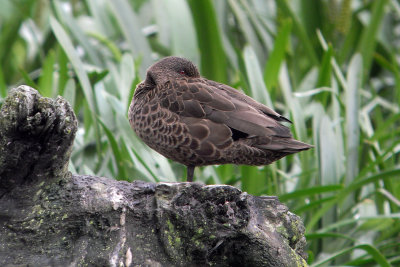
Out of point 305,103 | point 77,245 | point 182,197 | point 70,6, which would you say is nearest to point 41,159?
point 77,245

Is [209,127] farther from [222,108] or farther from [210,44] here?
[210,44]

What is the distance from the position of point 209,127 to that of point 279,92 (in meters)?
2.94

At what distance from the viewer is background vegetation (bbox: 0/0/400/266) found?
10.9ft

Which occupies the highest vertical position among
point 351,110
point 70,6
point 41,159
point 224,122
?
point 70,6

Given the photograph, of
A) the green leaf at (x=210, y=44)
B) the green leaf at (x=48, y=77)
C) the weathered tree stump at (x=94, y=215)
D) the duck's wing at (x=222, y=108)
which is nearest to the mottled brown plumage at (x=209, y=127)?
the duck's wing at (x=222, y=108)

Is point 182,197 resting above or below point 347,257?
above

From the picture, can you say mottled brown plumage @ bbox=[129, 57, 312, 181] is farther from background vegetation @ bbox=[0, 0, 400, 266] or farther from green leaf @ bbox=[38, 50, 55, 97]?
green leaf @ bbox=[38, 50, 55, 97]

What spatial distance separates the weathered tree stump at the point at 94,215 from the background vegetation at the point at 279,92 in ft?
3.82

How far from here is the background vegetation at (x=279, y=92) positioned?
334 centimetres

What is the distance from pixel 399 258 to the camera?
3.27m

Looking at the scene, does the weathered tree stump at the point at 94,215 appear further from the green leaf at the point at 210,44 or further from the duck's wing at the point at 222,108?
the green leaf at the point at 210,44

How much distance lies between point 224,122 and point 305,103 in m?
2.12

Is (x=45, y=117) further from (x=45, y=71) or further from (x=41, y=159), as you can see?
(x=45, y=71)

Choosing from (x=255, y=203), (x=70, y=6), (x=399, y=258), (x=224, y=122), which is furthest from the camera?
(x=70, y=6)
